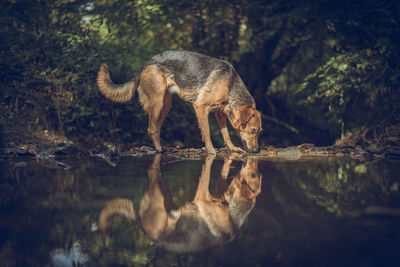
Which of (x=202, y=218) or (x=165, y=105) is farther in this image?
(x=165, y=105)

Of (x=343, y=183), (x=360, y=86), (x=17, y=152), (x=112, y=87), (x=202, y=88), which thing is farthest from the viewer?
(x=360, y=86)

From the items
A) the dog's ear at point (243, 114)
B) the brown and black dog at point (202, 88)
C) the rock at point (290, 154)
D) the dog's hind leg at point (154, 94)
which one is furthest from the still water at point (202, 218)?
the dog's hind leg at point (154, 94)

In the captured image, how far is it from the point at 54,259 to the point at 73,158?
5363 millimetres

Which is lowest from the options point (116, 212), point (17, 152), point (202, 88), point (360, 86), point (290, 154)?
point (290, 154)

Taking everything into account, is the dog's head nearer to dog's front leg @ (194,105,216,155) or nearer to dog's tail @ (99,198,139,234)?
dog's front leg @ (194,105,216,155)

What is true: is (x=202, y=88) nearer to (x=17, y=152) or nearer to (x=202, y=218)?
(x=17, y=152)

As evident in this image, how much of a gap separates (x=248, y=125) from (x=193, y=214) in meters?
5.13

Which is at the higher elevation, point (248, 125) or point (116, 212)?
point (116, 212)

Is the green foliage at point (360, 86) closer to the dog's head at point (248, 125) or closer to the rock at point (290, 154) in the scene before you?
the rock at point (290, 154)

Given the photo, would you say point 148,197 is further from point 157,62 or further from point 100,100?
point 100,100

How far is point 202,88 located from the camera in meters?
8.45

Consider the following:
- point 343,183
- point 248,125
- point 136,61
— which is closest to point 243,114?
point 248,125

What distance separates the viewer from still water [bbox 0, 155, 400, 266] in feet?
8.39

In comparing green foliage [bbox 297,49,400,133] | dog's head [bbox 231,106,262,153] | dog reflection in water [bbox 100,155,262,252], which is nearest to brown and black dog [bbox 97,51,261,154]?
dog's head [bbox 231,106,262,153]
